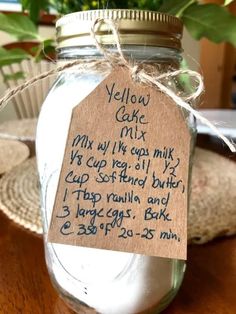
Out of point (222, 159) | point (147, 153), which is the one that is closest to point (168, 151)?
point (147, 153)

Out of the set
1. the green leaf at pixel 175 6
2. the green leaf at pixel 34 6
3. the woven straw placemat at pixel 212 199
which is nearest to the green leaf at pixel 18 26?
the green leaf at pixel 34 6

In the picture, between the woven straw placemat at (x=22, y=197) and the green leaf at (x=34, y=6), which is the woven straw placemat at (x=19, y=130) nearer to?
the woven straw placemat at (x=22, y=197)

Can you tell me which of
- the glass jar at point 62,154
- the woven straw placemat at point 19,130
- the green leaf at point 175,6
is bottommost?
the woven straw placemat at point 19,130

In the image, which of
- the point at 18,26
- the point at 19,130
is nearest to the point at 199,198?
the point at 18,26

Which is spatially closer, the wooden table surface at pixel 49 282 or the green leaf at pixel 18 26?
the wooden table surface at pixel 49 282

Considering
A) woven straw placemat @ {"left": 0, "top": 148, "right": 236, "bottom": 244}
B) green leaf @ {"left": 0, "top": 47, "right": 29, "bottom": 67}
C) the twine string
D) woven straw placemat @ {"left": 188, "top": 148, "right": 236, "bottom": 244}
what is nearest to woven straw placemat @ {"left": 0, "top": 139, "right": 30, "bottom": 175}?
woven straw placemat @ {"left": 0, "top": 148, "right": 236, "bottom": 244}

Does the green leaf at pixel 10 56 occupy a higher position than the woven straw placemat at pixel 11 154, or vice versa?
the green leaf at pixel 10 56

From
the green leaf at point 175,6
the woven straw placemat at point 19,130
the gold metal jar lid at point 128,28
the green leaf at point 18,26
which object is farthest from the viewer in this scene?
the woven straw placemat at point 19,130

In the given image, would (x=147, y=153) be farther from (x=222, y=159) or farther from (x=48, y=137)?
(x=222, y=159)
